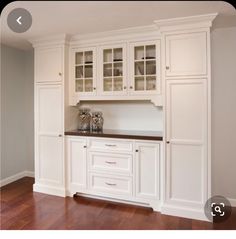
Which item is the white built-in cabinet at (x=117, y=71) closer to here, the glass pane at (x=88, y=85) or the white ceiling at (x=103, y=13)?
the glass pane at (x=88, y=85)

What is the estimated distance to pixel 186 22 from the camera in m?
2.40

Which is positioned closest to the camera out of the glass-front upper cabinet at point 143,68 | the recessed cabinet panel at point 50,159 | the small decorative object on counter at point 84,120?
the glass-front upper cabinet at point 143,68

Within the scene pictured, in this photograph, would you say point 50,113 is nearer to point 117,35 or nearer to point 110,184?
point 110,184

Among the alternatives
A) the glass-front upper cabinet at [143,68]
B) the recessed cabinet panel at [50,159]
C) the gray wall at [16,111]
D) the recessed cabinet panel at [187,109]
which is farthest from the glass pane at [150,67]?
the gray wall at [16,111]

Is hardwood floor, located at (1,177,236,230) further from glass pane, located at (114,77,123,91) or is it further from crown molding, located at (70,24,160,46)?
crown molding, located at (70,24,160,46)

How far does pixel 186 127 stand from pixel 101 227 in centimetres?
136

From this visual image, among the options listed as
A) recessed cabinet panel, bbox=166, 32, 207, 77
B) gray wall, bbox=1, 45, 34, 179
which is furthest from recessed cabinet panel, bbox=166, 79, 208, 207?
gray wall, bbox=1, 45, 34, 179

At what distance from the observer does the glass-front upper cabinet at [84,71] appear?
3.02 m

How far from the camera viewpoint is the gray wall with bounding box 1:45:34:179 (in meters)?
3.45

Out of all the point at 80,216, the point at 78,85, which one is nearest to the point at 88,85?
the point at 78,85

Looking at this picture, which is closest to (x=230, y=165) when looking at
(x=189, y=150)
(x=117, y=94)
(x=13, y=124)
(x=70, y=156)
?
(x=189, y=150)
